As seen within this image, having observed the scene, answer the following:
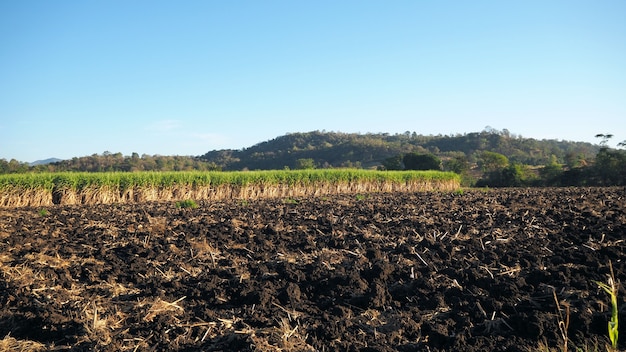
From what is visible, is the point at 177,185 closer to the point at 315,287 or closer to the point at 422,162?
the point at 315,287

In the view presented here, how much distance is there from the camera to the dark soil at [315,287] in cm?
424

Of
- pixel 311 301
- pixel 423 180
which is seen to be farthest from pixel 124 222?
pixel 423 180

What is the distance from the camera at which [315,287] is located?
5770 mm

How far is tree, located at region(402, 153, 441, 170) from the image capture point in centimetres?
4608

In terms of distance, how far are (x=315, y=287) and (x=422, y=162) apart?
42.9 m

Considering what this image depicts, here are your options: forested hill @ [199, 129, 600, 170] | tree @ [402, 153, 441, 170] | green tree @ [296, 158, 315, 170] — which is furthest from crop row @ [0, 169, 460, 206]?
→ forested hill @ [199, 129, 600, 170]

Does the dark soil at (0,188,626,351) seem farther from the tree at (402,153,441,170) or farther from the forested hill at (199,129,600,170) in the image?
the forested hill at (199,129,600,170)

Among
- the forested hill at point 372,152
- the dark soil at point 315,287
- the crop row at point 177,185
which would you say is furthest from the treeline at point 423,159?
the dark soil at point 315,287

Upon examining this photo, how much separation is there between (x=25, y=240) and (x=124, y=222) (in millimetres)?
3029

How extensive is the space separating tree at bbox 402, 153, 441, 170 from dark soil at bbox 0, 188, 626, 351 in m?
36.2

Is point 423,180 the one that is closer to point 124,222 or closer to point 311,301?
point 124,222

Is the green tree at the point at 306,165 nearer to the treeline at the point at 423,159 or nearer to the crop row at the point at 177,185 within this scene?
the treeline at the point at 423,159

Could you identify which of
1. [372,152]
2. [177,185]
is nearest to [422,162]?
[177,185]

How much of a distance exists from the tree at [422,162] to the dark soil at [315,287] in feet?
119
